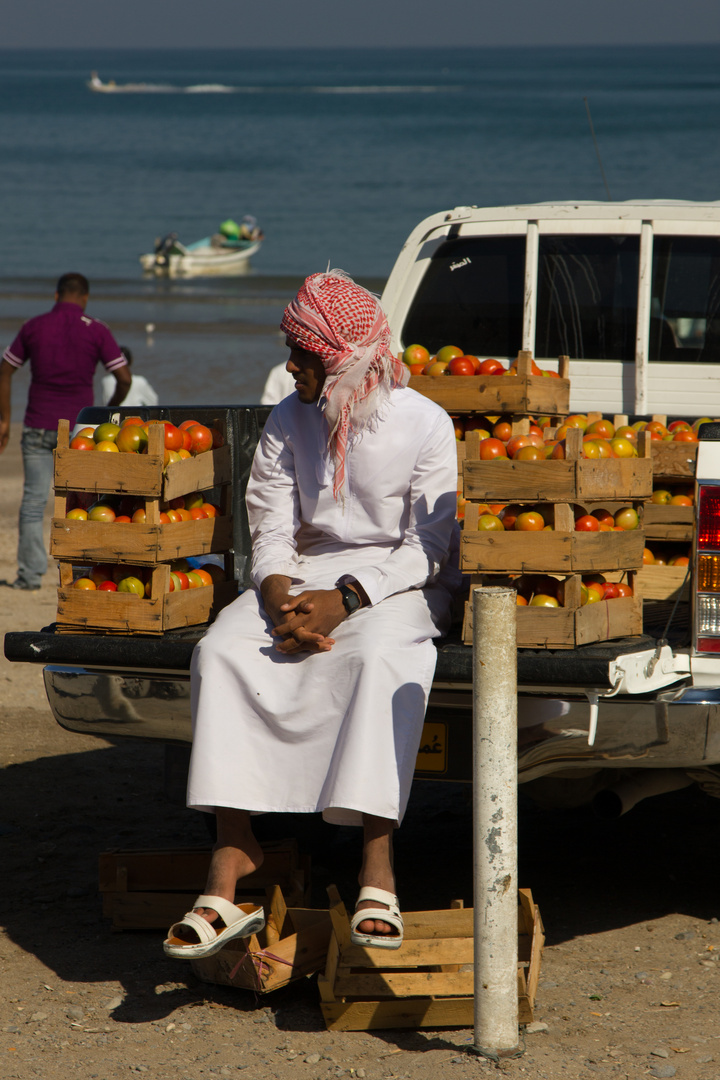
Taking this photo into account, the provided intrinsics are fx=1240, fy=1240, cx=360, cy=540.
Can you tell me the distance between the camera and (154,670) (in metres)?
3.70

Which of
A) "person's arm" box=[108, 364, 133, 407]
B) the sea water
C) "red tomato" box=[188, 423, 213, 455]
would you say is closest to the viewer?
"red tomato" box=[188, 423, 213, 455]

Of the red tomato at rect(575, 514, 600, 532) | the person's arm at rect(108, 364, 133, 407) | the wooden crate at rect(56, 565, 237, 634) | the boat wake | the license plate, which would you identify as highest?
the boat wake

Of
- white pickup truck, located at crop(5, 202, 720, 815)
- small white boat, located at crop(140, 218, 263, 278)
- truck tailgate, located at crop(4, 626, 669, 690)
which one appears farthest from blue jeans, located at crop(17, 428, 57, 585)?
small white boat, located at crop(140, 218, 263, 278)

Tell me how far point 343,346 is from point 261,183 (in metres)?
58.8

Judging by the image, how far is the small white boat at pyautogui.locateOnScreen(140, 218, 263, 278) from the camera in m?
38.4

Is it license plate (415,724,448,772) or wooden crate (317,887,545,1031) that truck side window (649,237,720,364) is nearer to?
license plate (415,724,448,772)

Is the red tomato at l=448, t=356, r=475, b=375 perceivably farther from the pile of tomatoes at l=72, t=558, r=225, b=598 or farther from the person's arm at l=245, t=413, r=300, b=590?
the pile of tomatoes at l=72, t=558, r=225, b=598

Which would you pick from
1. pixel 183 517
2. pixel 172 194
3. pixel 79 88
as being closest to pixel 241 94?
pixel 79 88

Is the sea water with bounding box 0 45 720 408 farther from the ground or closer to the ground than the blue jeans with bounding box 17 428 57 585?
farther from the ground

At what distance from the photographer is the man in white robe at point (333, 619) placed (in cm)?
333

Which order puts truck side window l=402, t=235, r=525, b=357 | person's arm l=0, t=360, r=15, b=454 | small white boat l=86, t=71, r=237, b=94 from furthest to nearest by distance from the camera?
small white boat l=86, t=71, r=237, b=94, person's arm l=0, t=360, r=15, b=454, truck side window l=402, t=235, r=525, b=357

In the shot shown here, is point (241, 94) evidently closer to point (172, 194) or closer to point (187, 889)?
point (172, 194)

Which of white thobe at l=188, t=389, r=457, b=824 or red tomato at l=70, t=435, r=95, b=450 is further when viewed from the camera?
red tomato at l=70, t=435, r=95, b=450

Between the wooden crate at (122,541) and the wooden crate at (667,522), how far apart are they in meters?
1.55
